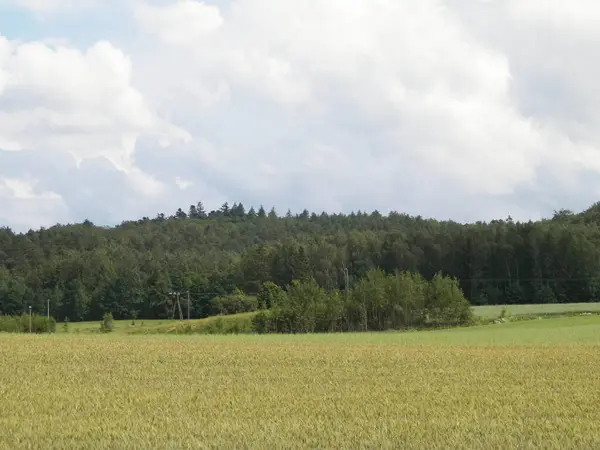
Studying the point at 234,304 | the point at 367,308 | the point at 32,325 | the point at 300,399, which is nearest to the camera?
the point at 300,399

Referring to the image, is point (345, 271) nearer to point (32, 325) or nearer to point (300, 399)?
point (32, 325)

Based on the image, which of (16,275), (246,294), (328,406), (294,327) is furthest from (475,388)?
(16,275)

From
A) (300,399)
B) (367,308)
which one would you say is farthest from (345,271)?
(300,399)

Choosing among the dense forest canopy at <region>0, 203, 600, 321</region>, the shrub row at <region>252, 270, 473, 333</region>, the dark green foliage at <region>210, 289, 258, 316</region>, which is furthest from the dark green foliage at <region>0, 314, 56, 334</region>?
the dense forest canopy at <region>0, 203, 600, 321</region>

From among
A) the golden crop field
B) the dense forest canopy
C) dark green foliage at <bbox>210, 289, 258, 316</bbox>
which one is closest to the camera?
the golden crop field

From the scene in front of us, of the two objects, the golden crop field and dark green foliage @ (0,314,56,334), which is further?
dark green foliage @ (0,314,56,334)

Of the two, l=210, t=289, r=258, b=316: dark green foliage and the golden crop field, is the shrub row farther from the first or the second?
the golden crop field

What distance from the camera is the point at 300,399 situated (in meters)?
24.1

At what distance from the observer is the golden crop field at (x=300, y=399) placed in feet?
59.3

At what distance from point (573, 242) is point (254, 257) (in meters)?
57.5

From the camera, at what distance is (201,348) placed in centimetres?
4584

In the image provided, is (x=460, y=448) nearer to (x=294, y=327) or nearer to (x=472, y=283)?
(x=294, y=327)

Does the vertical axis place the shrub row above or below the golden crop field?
above

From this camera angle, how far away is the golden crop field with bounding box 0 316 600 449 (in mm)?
18078
